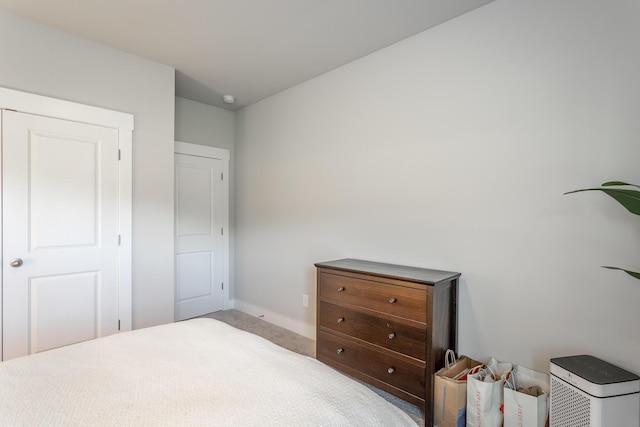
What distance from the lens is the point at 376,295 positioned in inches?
90.8

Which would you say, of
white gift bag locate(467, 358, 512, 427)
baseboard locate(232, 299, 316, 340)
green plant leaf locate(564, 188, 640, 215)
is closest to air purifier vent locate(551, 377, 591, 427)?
white gift bag locate(467, 358, 512, 427)

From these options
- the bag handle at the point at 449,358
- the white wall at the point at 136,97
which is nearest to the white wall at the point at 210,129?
the white wall at the point at 136,97

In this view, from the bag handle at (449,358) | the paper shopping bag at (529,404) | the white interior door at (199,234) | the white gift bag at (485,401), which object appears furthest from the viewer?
the white interior door at (199,234)

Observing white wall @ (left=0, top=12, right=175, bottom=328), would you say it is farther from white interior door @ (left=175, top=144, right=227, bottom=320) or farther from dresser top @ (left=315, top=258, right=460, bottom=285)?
dresser top @ (left=315, top=258, right=460, bottom=285)

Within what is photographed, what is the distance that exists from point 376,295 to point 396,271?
0.23m

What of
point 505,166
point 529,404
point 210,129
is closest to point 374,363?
point 529,404

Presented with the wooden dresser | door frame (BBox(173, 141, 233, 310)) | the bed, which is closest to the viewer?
the bed

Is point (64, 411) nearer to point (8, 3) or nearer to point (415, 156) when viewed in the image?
point (415, 156)

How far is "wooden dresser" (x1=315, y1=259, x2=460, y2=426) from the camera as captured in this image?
2.05m

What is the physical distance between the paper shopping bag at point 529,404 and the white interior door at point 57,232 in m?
3.03

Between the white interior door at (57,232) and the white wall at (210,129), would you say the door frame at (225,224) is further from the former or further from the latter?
the white interior door at (57,232)

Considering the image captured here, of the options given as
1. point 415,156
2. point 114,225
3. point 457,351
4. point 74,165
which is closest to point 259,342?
point 457,351

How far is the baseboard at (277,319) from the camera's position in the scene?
3445 millimetres

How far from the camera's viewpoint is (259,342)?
5.38ft
